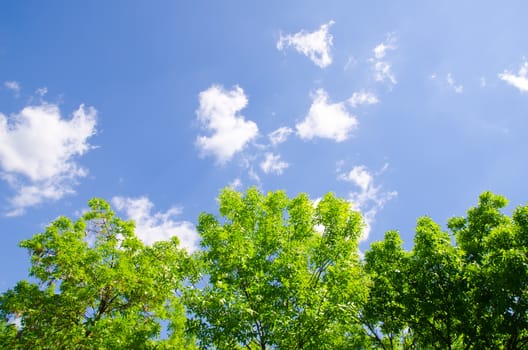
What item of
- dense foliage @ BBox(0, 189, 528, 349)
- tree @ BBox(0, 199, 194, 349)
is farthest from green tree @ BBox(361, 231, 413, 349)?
tree @ BBox(0, 199, 194, 349)

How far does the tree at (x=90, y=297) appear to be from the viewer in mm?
19344

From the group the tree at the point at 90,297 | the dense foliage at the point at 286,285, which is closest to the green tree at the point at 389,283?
the dense foliage at the point at 286,285

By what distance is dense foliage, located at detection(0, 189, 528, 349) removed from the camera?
14844 mm

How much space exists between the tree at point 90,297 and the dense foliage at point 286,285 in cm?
7

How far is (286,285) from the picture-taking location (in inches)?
583

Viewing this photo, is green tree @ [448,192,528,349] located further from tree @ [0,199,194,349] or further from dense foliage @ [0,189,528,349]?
tree @ [0,199,194,349]

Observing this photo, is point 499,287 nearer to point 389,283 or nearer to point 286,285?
point 389,283

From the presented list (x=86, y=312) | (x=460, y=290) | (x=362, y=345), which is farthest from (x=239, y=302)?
(x=86, y=312)

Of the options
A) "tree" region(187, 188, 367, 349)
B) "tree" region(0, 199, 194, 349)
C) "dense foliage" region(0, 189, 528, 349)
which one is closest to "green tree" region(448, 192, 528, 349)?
"dense foliage" region(0, 189, 528, 349)

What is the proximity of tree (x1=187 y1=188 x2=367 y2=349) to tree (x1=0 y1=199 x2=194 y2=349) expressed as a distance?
291 centimetres

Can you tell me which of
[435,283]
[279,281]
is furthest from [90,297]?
[435,283]

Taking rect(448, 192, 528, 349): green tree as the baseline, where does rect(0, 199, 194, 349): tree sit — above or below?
above

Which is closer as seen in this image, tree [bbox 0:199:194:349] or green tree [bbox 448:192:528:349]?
green tree [bbox 448:192:528:349]

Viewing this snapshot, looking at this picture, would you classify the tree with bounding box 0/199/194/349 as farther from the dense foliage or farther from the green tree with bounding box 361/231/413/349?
the green tree with bounding box 361/231/413/349
